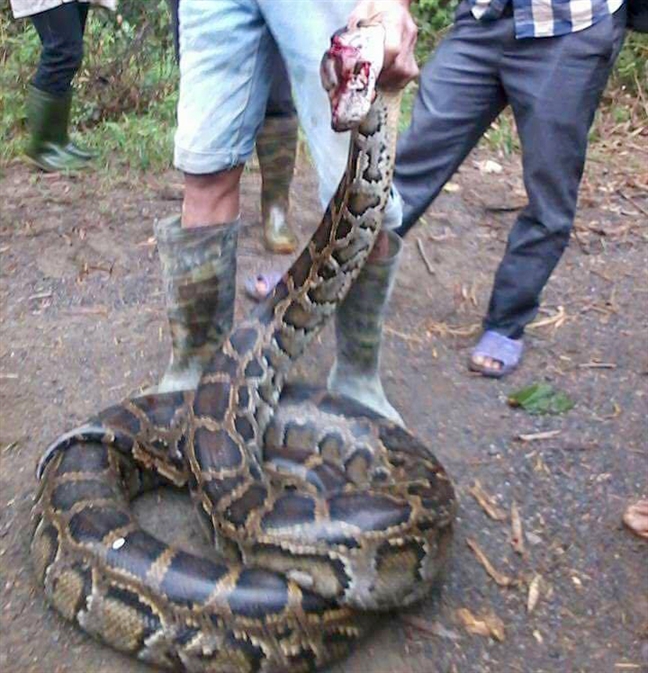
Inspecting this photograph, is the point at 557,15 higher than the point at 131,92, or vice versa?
the point at 557,15

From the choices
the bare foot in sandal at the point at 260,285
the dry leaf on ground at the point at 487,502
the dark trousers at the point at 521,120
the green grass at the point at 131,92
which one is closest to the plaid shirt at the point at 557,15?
the dark trousers at the point at 521,120

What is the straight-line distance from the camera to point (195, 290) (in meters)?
3.53

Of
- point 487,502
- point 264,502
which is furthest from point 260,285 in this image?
point 264,502

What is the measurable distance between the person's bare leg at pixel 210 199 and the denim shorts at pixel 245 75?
0.08 m

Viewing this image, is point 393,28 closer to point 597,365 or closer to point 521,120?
point 521,120

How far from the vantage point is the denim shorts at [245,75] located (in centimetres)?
306

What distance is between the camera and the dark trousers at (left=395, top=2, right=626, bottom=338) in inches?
148

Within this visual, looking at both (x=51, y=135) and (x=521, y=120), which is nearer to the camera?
(x=521, y=120)

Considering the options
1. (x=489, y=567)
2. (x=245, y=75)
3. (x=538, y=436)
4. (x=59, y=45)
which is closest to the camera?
(x=489, y=567)

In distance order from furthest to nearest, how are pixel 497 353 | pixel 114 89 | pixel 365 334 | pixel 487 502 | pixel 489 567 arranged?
pixel 114 89 < pixel 497 353 < pixel 365 334 < pixel 487 502 < pixel 489 567

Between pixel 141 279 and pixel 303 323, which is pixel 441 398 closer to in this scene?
pixel 303 323

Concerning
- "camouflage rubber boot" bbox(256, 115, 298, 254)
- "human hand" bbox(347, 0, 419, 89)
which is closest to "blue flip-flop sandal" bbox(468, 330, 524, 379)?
"camouflage rubber boot" bbox(256, 115, 298, 254)

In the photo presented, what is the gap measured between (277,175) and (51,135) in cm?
174

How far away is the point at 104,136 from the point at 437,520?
4.32m
